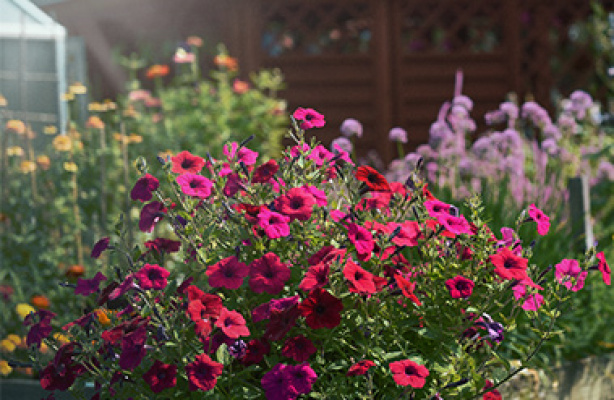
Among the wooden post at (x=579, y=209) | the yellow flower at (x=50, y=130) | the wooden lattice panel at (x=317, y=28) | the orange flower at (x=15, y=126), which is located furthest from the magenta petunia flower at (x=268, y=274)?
the wooden lattice panel at (x=317, y=28)

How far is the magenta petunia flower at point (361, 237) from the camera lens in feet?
6.10

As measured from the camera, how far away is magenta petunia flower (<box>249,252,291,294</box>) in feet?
6.09

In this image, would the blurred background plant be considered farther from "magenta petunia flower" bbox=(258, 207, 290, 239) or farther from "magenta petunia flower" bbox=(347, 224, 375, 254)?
"magenta petunia flower" bbox=(347, 224, 375, 254)

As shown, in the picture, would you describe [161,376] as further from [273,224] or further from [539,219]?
[539,219]

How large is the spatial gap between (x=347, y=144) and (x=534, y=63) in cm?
636

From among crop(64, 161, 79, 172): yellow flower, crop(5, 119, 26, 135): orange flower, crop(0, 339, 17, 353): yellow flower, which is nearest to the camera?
crop(0, 339, 17, 353): yellow flower

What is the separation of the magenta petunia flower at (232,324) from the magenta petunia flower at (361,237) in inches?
12.7

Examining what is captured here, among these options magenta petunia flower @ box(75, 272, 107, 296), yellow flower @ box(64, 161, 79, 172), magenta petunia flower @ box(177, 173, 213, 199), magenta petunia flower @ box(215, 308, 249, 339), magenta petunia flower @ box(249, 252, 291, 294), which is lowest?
yellow flower @ box(64, 161, 79, 172)

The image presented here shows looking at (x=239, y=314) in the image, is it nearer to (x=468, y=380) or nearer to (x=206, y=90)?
(x=468, y=380)

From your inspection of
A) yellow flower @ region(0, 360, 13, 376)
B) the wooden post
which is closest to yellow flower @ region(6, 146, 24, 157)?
yellow flower @ region(0, 360, 13, 376)

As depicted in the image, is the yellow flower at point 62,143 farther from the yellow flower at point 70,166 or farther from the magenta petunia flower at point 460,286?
the magenta petunia flower at point 460,286

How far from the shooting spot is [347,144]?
327cm

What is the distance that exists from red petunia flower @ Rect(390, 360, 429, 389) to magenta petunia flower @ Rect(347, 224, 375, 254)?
27cm

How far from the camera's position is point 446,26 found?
1000cm
